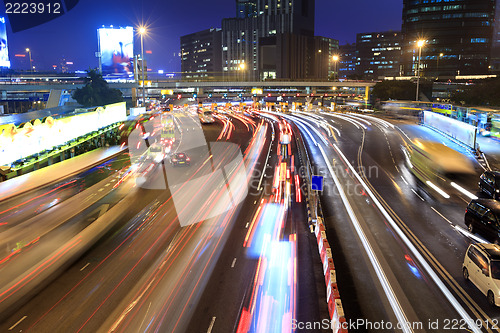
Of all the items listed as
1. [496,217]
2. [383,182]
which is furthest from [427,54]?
[496,217]

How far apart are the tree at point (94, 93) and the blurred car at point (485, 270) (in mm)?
87812

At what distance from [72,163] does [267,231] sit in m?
24.6

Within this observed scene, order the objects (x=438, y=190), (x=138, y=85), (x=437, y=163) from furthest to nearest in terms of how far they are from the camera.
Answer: (x=138, y=85), (x=437, y=163), (x=438, y=190)

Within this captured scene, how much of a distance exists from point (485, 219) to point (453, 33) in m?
159

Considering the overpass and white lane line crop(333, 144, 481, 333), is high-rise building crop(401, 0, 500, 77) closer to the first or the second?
the overpass

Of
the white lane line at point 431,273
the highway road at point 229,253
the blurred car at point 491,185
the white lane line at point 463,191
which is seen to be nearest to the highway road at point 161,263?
the highway road at point 229,253

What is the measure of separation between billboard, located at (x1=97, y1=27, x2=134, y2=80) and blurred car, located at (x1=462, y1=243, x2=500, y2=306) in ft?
454

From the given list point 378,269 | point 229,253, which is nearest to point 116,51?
point 229,253

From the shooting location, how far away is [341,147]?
4406 cm

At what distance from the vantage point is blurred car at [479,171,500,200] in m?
24.4

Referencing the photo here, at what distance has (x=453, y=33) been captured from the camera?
498 ft

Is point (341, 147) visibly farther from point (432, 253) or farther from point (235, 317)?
point (235, 317)

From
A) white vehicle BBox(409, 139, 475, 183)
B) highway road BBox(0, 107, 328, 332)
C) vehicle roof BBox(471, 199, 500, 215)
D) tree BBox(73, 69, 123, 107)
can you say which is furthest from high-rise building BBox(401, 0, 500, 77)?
highway road BBox(0, 107, 328, 332)
